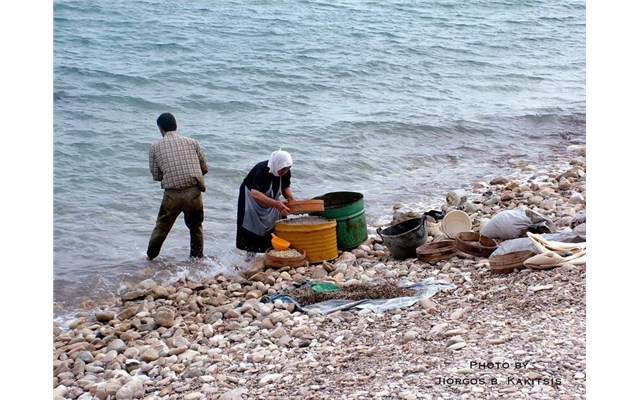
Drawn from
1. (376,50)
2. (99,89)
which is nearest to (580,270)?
(99,89)

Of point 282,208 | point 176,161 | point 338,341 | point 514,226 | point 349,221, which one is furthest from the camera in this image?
point 349,221

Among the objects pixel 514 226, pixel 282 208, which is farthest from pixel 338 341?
pixel 514 226

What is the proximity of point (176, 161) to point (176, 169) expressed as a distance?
0.08 m

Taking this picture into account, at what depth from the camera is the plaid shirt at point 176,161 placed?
302 inches

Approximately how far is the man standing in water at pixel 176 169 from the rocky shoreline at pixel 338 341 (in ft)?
2.65

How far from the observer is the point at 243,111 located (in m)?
15.2

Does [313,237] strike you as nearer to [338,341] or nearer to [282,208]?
[282,208]

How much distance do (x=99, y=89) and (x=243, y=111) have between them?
275 cm

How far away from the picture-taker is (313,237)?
7.70 meters

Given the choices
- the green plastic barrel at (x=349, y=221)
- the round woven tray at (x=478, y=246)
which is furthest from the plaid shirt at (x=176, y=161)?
the round woven tray at (x=478, y=246)

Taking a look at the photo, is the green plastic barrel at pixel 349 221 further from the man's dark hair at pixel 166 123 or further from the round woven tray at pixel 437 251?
the man's dark hair at pixel 166 123

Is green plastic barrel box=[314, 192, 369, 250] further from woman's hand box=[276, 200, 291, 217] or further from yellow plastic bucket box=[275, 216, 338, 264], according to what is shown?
woman's hand box=[276, 200, 291, 217]

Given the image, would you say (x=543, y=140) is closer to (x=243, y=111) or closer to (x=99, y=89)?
(x=243, y=111)

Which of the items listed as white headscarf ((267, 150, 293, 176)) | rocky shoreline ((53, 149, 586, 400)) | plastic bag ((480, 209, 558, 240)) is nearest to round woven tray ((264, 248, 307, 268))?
rocky shoreline ((53, 149, 586, 400))
